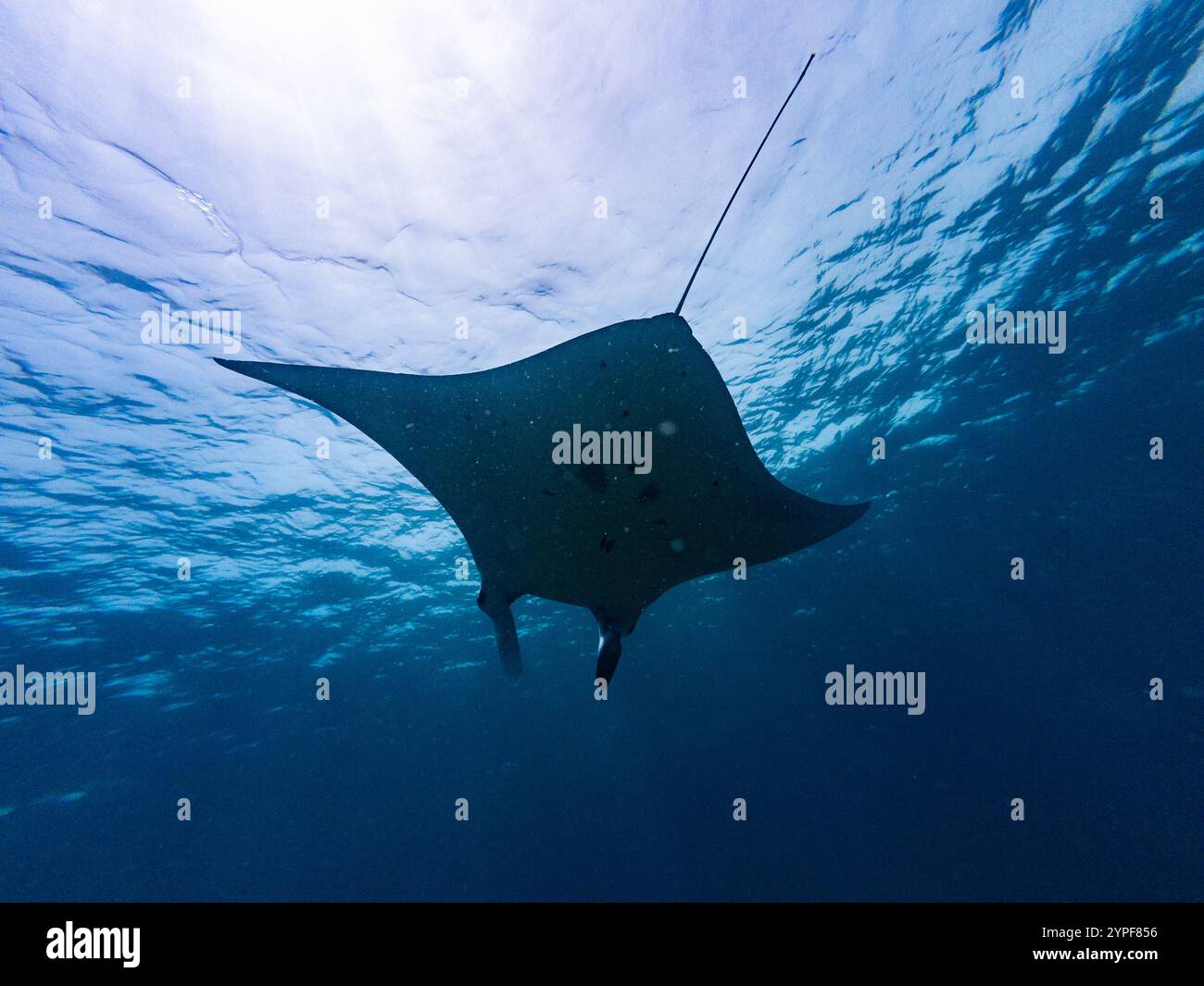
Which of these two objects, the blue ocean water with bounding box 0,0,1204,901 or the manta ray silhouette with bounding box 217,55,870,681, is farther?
the blue ocean water with bounding box 0,0,1204,901

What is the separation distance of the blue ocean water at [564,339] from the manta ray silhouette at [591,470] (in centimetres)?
508

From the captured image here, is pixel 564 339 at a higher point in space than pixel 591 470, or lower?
higher

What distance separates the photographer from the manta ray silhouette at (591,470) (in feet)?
12.8

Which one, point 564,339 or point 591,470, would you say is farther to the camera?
point 564,339

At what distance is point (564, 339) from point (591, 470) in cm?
760

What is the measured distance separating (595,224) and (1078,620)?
25463 millimetres

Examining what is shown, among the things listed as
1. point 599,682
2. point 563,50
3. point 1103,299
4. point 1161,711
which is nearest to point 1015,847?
point 1161,711

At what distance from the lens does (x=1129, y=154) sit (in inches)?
394

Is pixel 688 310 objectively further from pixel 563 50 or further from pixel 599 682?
pixel 599 682

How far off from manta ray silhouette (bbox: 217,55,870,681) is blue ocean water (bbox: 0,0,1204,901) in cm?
508

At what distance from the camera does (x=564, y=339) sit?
11484 millimetres

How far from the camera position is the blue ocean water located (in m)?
7.16

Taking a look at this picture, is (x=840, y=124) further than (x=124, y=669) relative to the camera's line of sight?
No

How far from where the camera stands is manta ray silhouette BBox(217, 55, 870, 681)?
390cm
